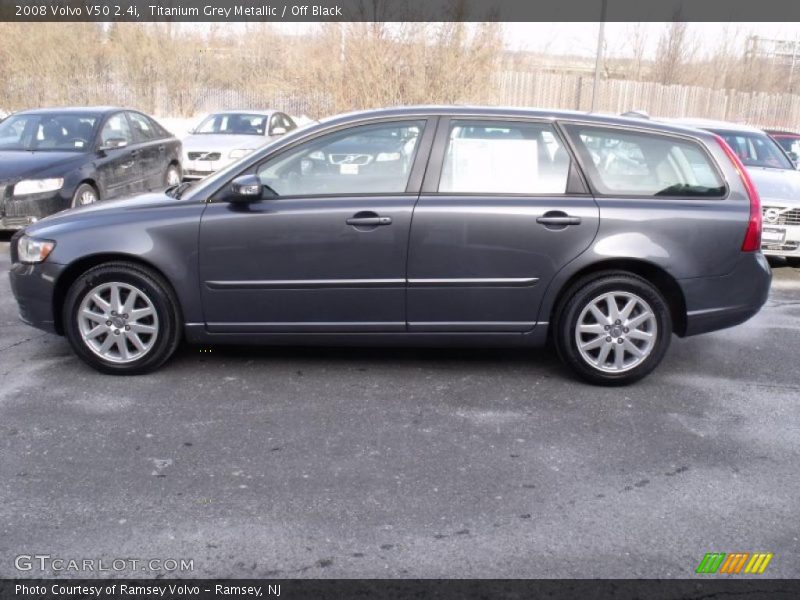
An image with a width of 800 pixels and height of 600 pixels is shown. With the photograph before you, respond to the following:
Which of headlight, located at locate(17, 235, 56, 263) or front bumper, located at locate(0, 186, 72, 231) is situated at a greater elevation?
headlight, located at locate(17, 235, 56, 263)

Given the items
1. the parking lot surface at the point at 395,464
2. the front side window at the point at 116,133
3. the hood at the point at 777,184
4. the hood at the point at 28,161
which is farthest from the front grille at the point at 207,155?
the parking lot surface at the point at 395,464

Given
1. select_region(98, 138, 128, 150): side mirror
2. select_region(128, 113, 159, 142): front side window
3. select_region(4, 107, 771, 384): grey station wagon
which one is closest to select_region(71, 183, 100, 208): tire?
select_region(98, 138, 128, 150): side mirror

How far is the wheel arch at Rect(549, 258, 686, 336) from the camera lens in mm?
4926

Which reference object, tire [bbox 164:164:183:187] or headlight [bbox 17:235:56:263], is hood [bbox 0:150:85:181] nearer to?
tire [bbox 164:164:183:187]

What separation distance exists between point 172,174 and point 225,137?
11.2 ft

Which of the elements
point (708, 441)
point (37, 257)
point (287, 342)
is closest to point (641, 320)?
point (708, 441)

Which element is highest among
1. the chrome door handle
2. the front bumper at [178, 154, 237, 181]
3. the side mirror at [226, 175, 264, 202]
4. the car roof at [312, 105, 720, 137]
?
the car roof at [312, 105, 720, 137]

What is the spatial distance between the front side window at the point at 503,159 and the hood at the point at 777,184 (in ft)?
15.4

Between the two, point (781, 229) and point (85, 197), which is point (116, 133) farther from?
point (781, 229)

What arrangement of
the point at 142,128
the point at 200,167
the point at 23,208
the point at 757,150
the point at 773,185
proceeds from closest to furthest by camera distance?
the point at 23,208
the point at 773,185
the point at 757,150
the point at 142,128
the point at 200,167

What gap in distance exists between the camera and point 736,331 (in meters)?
6.47

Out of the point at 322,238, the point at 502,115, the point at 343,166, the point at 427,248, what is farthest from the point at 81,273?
the point at 502,115

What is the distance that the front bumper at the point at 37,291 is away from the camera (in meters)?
4.92

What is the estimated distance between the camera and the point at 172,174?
11977 millimetres
